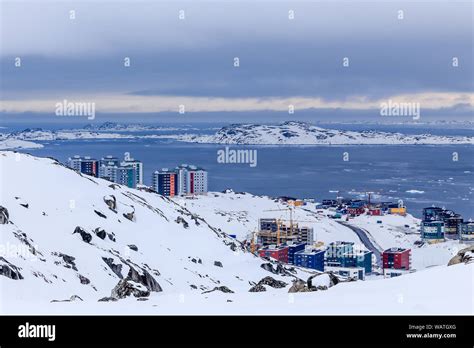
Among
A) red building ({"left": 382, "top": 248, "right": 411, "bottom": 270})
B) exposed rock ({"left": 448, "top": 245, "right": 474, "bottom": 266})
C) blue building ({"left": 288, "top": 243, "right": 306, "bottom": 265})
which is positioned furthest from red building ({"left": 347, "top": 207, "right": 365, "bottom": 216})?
exposed rock ({"left": 448, "top": 245, "right": 474, "bottom": 266})

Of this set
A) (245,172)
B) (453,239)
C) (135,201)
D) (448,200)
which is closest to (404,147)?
(245,172)

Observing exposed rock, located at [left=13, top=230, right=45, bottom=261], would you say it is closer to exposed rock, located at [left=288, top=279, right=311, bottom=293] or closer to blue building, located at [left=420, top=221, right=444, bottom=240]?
exposed rock, located at [left=288, top=279, right=311, bottom=293]

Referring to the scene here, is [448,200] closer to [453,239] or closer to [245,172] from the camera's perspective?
[453,239]

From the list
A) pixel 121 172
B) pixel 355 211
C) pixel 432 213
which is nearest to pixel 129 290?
pixel 432 213

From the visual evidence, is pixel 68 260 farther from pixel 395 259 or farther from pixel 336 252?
pixel 336 252

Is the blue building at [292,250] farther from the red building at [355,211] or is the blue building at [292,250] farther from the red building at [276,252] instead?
the red building at [355,211]
